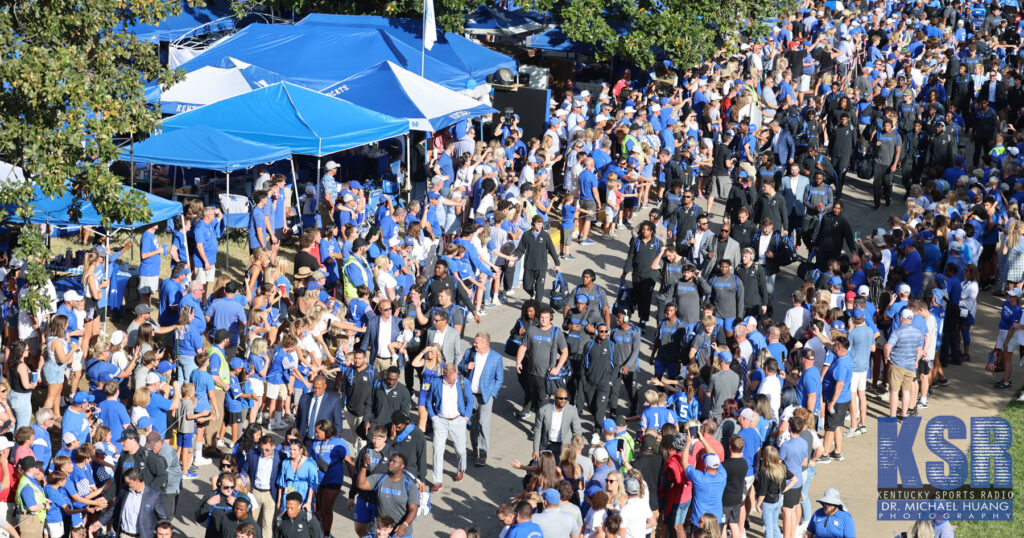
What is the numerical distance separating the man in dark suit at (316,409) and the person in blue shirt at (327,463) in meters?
0.69

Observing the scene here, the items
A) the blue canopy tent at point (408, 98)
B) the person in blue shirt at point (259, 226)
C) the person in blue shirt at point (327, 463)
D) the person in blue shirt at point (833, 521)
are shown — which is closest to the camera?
the person in blue shirt at point (833, 521)

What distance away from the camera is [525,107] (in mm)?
22641

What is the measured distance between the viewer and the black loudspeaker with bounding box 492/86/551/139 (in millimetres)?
22562

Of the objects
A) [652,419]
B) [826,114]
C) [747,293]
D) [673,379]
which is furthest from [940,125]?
[652,419]

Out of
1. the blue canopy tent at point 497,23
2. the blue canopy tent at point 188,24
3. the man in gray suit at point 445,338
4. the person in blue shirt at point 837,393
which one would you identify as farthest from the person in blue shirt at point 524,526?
the blue canopy tent at point 188,24

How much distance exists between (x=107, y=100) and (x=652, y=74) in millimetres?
15263

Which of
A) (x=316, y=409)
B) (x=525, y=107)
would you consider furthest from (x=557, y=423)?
(x=525, y=107)

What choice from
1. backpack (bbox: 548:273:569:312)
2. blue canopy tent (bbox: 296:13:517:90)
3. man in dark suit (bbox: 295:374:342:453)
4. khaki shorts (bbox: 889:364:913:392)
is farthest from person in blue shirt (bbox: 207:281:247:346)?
blue canopy tent (bbox: 296:13:517:90)

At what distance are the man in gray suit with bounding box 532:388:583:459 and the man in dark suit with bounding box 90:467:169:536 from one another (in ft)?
12.0

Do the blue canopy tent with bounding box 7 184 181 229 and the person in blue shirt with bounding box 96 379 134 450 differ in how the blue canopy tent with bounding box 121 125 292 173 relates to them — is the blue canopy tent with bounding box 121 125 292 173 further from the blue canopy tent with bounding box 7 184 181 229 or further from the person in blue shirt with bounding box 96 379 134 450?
the person in blue shirt with bounding box 96 379 134 450

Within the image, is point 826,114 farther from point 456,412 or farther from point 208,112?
point 456,412

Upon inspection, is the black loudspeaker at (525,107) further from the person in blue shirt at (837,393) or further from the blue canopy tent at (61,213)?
the person in blue shirt at (837,393)

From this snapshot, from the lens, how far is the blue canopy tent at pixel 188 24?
27.1 metres

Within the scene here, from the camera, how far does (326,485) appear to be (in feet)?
35.6
